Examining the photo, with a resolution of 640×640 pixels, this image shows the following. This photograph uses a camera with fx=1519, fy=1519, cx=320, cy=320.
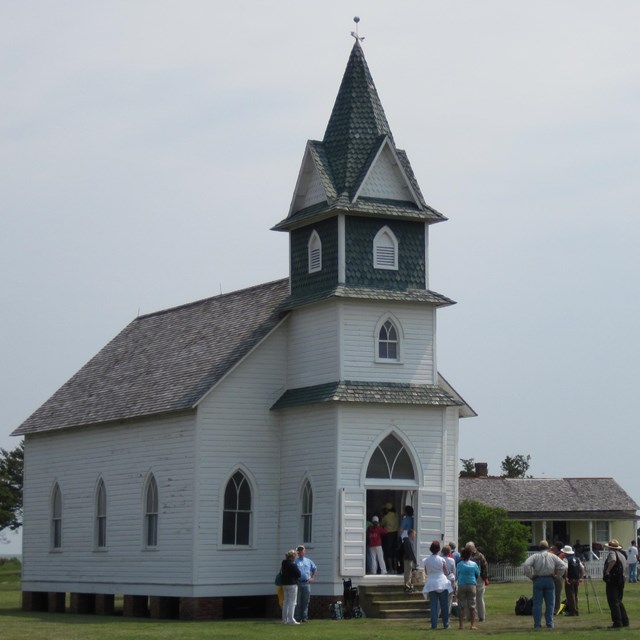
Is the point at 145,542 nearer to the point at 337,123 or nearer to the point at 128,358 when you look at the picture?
the point at 128,358

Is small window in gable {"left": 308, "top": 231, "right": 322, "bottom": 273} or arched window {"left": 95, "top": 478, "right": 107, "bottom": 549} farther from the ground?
small window in gable {"left": 308, "top": 231, "right": 322, "bottom": 273}

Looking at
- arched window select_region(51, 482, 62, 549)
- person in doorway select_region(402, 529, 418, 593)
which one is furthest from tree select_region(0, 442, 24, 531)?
person in doorway select_region(402, 529, 418, 593)

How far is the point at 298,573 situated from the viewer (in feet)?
119

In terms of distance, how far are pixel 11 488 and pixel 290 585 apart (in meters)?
60.2

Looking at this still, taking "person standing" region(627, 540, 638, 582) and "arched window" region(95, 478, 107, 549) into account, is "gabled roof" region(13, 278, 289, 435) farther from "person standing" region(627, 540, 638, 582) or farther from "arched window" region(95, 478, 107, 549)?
"person standing" region(627, 540, 638, 582)

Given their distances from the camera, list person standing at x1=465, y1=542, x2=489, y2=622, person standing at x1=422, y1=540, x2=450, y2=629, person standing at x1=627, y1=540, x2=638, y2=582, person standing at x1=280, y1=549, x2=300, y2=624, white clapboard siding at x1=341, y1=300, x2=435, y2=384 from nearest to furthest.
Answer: person standing at x1=422, y1=540, x2=450, y2=629 → person standing at x1=280, y1=549, x2=300, y2=624 → person standing at x1=465, y1=542, x2=489, y2=622 → white clapboard siding at x1=341, y1=300, x2=435, y2=384 → person standing at x1=627, y1=540, x2=638, y2=582

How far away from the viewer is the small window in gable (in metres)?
41.5

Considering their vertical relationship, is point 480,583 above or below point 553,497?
below

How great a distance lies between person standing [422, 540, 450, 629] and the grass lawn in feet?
1.41

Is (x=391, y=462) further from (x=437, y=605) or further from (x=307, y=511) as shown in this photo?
(x=437, y=605)

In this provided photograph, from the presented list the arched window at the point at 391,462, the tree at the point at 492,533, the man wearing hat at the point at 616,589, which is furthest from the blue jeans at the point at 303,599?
the tree at the point at 492,533

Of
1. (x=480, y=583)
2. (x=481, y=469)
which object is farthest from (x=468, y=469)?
(x=480, y=583)

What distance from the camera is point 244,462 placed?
4131 centimetres

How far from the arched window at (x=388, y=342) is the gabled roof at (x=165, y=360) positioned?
3370 mm
